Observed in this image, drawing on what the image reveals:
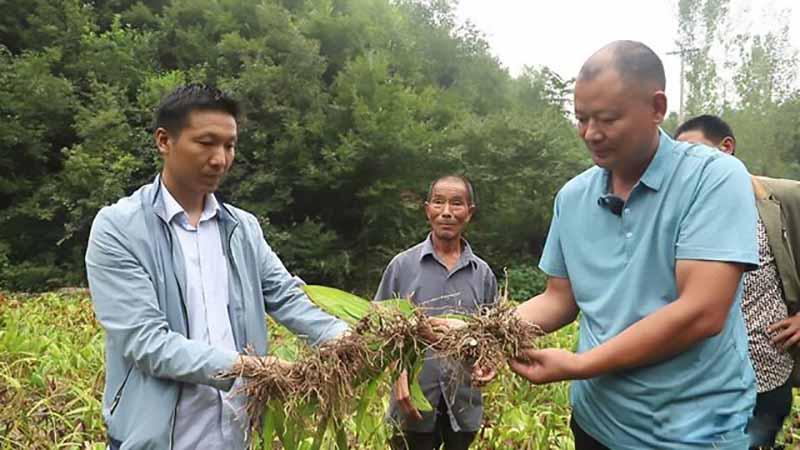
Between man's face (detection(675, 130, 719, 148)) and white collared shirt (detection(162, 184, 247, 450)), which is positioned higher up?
man's face (detection(675, 130, 719, 148))

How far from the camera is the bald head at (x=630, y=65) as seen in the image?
1.43m

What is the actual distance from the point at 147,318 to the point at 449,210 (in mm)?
1608

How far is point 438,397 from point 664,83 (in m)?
1.78

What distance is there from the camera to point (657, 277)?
1.46 meters

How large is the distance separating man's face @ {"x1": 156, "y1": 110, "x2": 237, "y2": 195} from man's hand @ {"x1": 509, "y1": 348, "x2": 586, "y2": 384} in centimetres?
95

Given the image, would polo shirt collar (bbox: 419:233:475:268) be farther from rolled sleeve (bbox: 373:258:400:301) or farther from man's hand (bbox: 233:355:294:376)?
man's hand (bbox: 233:355:294:376)

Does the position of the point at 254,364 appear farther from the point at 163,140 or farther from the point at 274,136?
the point at 274,136

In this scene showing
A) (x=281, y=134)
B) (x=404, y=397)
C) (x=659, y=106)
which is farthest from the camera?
(x=281, y=134)

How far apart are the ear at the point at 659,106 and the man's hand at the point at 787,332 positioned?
48.0 inches

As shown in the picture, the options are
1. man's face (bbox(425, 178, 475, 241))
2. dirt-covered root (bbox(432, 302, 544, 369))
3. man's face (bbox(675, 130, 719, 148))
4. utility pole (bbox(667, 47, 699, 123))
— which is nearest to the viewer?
dirt-covered root (bbox(432, 302, 544, 369))

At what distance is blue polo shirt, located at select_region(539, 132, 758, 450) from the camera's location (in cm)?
140

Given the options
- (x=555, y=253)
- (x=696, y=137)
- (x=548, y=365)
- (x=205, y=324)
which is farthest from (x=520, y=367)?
(x=696, y=137)

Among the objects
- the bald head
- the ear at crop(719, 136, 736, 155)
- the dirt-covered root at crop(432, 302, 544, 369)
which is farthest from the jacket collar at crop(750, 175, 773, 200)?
the dirt-covered root at crop(432, 302, 544, 369)

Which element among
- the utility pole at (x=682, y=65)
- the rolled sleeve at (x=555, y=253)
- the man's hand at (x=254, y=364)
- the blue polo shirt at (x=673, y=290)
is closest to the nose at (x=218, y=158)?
the man's hand at (x=254, y=364)
